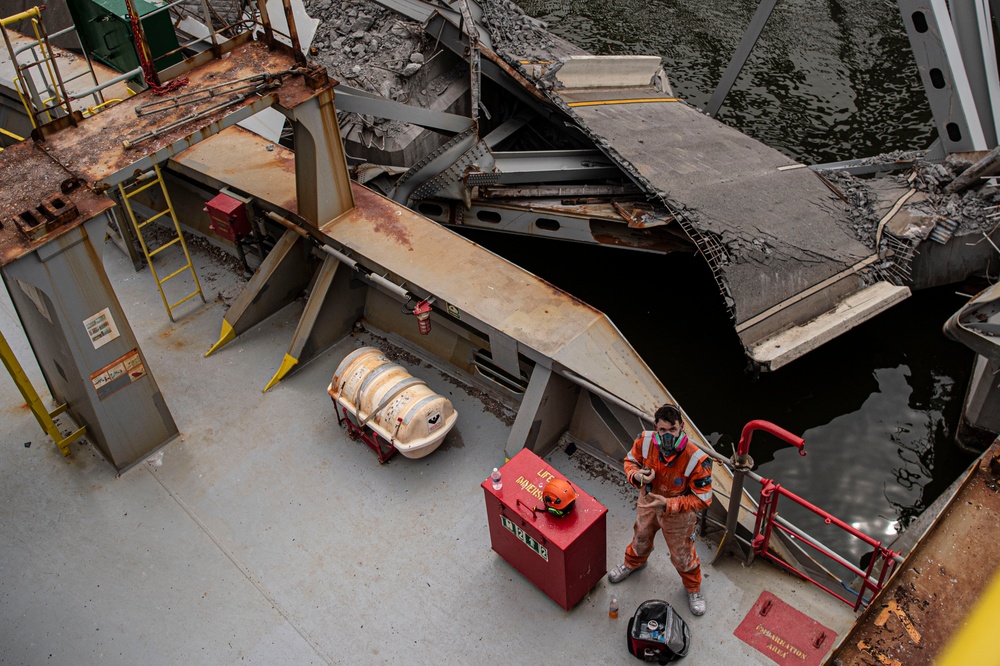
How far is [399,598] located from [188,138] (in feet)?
12.4

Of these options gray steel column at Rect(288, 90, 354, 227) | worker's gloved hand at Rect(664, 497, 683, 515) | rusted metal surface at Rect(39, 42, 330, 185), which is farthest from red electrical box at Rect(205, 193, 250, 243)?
worker's gloved hand at Rect(664, 497, 683, 515)

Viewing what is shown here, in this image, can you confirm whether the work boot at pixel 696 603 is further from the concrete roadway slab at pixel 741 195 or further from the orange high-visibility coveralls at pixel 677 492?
the concrete roadway slab at pixel 741 195

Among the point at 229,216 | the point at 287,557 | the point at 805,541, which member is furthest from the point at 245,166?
the point at 805,541

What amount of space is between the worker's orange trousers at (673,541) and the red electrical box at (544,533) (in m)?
A: 0.22

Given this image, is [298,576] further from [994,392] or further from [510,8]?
[510,8]

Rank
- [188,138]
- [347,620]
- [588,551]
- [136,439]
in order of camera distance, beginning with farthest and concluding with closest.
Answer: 1. [136,439]
2. [188,138]
3. [347,620]
4. [588,551]

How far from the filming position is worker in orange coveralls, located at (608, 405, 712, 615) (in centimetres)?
501

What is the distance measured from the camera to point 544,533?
529cm

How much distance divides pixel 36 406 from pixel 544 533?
432 cm

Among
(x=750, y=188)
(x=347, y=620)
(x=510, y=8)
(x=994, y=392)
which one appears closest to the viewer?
(x=347, y=620)

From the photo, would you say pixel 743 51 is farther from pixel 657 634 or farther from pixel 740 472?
pixel 657 634

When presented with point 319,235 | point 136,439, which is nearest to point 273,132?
point 319,235

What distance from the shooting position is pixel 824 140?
44.8 feet

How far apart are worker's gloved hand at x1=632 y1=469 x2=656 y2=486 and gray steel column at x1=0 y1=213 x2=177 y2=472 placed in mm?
3970
